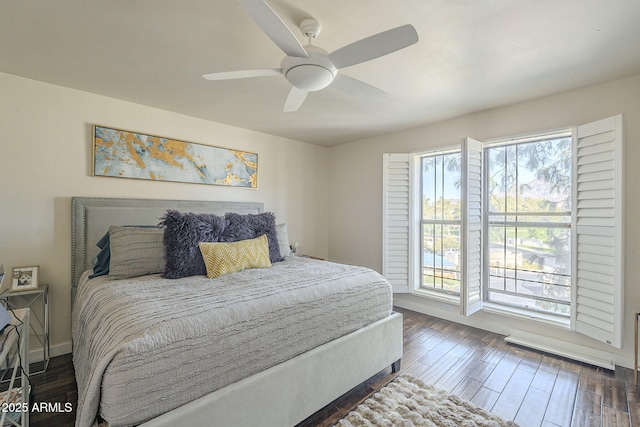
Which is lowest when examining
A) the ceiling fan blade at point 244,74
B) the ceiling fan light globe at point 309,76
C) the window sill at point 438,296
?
the window sill at point 438,296

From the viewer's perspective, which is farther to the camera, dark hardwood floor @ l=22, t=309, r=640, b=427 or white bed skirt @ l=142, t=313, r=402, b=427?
dark hardwood floor @ l=22, t=309, r=640, b=427

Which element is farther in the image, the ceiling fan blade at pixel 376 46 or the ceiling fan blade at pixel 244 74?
the ceiling fan blade at pixel 244 74

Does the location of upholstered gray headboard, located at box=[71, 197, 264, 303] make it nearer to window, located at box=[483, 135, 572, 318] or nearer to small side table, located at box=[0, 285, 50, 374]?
small side table, located at box=[0, 285, 50, 374]

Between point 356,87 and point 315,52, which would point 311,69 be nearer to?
point 315,52

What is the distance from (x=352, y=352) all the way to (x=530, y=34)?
2253mm

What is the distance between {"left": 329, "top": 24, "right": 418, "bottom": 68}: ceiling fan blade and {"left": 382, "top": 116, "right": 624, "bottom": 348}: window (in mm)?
1789

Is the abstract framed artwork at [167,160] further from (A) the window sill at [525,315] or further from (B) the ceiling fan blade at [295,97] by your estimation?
(A) the window sill at [525,315]

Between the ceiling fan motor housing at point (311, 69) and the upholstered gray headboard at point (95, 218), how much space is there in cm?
206

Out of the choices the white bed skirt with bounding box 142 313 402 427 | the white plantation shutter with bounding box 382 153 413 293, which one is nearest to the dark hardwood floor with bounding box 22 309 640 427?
the white bed skirt with bounding box 142 313 402 427

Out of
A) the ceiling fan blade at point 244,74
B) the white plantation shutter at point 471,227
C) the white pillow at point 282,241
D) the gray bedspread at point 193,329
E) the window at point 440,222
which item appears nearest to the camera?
the gray bedspread at point 193,329

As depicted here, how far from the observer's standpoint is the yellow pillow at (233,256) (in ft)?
7.14

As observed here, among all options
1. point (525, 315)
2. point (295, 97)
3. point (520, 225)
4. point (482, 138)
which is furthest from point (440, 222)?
point (295, 97)

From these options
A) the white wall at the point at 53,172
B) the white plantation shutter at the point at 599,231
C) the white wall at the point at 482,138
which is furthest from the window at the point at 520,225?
the white wall at the point at 53,172

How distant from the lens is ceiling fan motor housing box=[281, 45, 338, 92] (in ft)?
5.14
